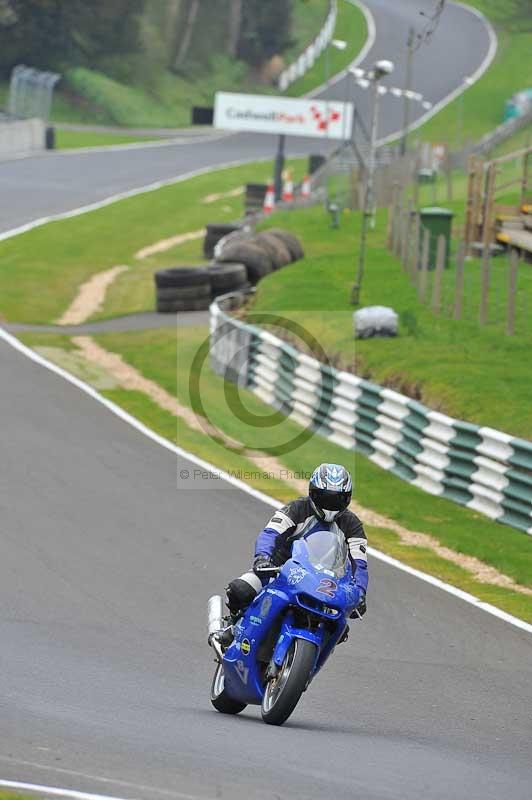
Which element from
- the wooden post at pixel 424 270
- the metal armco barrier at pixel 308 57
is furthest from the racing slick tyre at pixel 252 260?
the metal armco barrier at pixel 308 57

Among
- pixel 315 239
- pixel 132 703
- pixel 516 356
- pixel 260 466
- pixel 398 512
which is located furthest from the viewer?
pixel 315 239

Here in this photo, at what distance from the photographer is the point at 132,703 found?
28.9ft

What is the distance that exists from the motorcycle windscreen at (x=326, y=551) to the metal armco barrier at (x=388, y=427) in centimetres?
779

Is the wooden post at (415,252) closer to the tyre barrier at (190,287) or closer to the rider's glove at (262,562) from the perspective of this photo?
the tyre barrier at (190,287)

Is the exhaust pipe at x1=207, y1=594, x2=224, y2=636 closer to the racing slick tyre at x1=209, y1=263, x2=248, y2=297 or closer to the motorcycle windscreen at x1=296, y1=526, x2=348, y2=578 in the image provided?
the motorcycle windscreen at x1=296, y1=526, x2=348, y2=578

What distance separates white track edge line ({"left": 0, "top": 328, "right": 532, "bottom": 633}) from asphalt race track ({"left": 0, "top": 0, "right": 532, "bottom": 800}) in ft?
0.55

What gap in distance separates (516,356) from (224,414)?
177 inches

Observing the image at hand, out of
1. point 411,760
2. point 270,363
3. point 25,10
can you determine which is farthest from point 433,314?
point 25,10

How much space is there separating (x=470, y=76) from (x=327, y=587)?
77.4 metres

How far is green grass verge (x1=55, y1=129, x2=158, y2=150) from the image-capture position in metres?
60.8

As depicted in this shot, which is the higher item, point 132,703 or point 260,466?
point 132,703

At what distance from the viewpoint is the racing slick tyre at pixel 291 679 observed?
8.27 metres

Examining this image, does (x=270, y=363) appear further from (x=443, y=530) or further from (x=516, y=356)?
(x=443, y=530)

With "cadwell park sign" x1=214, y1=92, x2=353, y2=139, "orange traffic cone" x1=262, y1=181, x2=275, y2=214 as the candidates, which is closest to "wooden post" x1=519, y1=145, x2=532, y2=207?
"orange traffic cone" x1=262, y1=181, x2=275, y2=214
